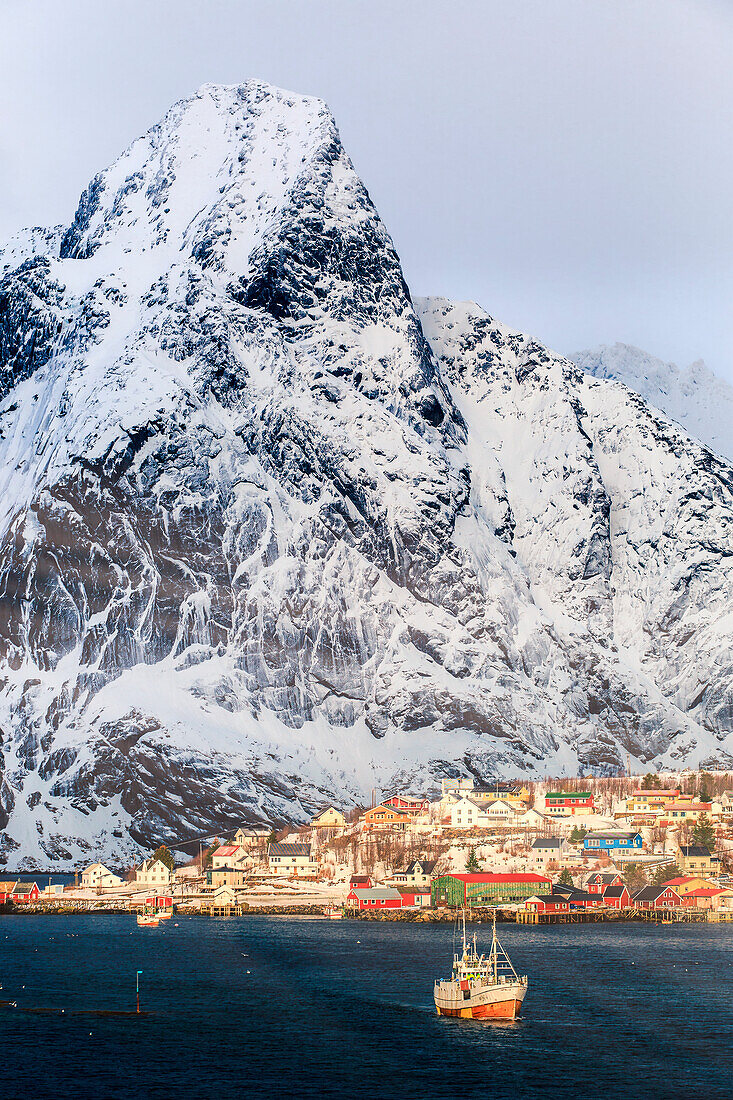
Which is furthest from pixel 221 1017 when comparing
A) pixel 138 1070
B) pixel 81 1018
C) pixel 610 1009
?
pixel 610 1009

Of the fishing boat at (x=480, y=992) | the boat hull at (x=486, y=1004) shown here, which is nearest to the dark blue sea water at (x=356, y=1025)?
the boat hull at (x=486, y=1004)

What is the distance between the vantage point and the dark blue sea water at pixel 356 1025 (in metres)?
102

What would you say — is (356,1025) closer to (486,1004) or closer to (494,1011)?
(486,1004)

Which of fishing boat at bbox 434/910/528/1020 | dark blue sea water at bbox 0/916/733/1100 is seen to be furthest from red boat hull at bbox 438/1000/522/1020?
dark blue sea water at bbox 0/916/733/1100

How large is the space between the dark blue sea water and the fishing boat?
1861 mm

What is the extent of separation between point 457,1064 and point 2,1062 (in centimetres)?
3007

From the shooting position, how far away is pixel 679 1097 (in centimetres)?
9781

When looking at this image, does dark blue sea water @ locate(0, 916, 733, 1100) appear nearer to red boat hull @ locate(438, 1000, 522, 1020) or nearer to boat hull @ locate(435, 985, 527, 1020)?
red boat hull @ locate(438, 1000, 522, 1020)

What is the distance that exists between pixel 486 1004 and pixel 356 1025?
1008 centimetres

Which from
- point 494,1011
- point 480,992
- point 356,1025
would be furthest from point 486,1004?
point 356,1025

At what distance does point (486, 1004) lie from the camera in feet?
408

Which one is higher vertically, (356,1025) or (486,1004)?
(486,1004)

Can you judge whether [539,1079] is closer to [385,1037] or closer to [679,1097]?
[679,1097]

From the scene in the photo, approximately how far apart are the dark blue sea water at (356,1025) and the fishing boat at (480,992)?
1.86 m
